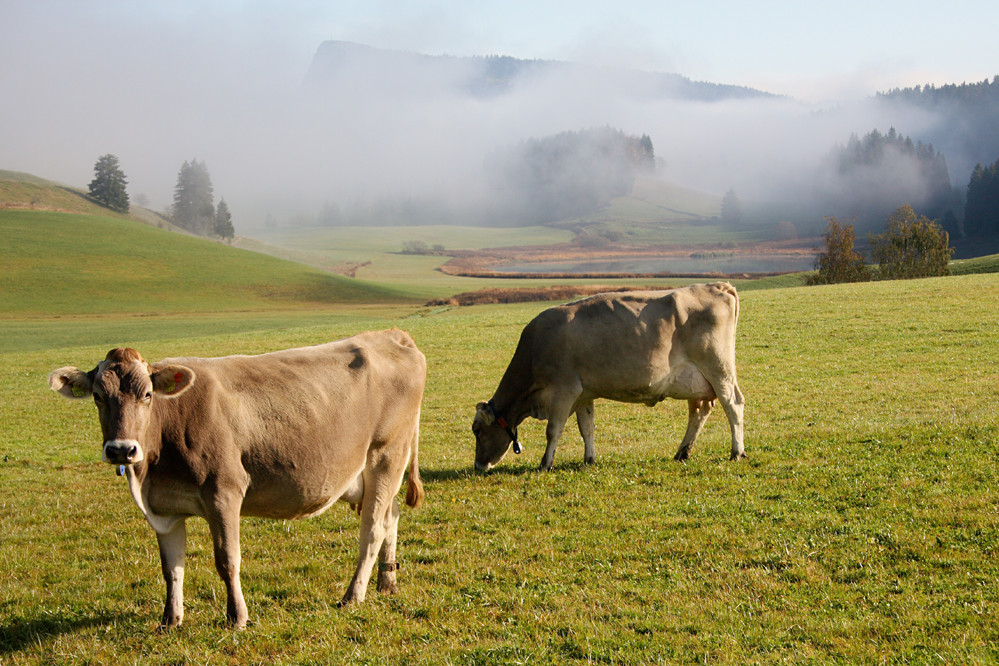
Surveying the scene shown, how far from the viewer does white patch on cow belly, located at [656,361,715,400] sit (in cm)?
1404

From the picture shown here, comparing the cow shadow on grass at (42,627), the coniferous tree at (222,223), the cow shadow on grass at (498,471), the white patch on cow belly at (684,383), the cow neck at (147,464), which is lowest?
the cow shadow on grass at (498,471)

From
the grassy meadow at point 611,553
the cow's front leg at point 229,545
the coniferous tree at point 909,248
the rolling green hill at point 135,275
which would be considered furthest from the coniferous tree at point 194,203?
the cow's front leg at point 229,545

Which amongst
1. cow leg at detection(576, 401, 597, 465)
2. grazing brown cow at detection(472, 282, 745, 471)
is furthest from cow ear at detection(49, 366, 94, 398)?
cow leg at detection(576, 401, 597, 465)

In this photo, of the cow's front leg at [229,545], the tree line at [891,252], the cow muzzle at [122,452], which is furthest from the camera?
the tree line at [891,252]

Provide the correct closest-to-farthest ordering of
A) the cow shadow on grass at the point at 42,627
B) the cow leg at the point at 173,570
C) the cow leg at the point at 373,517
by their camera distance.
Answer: the cow leg at the point at 173,570
the cow shadow on grass at the point at 42,627
the cow leg at the point at 373,517

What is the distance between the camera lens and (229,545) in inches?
291

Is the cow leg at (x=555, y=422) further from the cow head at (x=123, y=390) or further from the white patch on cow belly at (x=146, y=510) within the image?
the cow head at (x=123, y=390)

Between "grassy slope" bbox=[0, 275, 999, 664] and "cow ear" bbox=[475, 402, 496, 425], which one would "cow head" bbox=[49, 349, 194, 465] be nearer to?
"grassy slope" bbox=[0, 275, 999, 664]

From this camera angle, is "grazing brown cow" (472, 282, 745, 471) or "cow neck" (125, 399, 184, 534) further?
"grazing brown cow" (472, 282, 745, 471)

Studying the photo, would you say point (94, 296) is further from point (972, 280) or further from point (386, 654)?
point (386, 654)

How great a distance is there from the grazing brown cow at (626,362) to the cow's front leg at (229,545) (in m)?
7.00

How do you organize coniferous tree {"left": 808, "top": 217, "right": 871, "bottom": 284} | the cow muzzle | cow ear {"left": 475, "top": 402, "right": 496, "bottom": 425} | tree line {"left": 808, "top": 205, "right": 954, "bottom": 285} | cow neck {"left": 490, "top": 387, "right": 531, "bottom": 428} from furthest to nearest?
coniferous tree {"left": 808, "top": 217, "right": 871, "bottom": 284} < tree line {"left": 808, "top": 205, "right": 954, "bottom": 285} < cow neck {"left": 490, "top": 387, "right": 531, "bottom": 428} < cow ear {"left": 475, "top": 402, "right": 496, "bottom": 425} < the cow muzzle

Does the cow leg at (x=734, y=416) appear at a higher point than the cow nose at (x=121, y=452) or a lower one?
lower

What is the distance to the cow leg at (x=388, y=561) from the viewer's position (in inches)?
344
